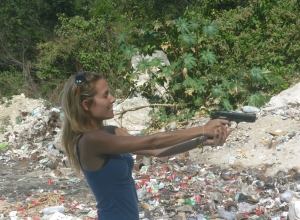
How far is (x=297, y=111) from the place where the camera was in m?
7.45

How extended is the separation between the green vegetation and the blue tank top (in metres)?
5.73

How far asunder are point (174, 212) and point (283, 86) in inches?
157

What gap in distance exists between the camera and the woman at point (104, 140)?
93.8 inches

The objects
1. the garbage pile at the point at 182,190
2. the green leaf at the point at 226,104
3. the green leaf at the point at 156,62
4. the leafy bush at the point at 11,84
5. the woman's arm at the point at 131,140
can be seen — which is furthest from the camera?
the leafy bush at the point at 11,84

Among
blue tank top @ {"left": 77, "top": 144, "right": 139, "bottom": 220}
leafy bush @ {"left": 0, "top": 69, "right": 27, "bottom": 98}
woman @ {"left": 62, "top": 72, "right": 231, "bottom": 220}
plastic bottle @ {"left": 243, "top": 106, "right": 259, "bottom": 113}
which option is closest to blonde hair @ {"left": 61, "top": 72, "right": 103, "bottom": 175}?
woman @ {"left": 62, "top": 72, "right": 231, "bottom": 220}

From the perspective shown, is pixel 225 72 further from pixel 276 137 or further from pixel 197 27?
pixel 276 137

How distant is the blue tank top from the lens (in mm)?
2400

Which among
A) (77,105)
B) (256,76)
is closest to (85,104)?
(77,105)

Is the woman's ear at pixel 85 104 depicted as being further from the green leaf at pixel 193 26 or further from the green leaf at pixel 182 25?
the green leaf at pixel 193 26

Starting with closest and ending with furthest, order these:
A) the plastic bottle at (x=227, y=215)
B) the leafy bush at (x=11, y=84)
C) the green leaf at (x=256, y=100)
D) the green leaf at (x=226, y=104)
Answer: the plastic bottle at (x=227, y=215), the green leaf at (x=256, y=100), the green leaf at (x=226, y=104), the leafy bush at (x=11, y=84)

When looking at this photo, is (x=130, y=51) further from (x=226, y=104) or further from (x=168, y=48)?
(x=226, y=104)

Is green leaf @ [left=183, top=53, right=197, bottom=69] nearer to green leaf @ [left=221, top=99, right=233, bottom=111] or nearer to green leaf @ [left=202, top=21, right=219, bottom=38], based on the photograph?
green leaf @ [left=202, top=21, right=219, bottom=38]

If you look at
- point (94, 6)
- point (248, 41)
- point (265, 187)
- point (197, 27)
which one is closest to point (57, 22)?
point (94, 6)

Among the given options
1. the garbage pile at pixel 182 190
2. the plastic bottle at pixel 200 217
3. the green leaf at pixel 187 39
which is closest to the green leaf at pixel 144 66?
the green leaf at pixel 187 39
